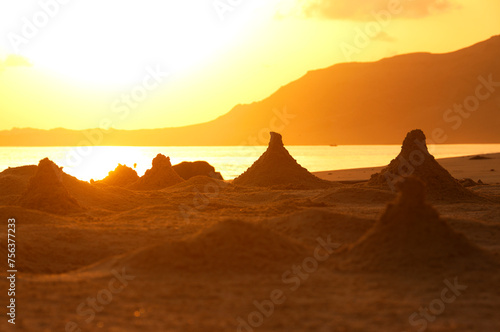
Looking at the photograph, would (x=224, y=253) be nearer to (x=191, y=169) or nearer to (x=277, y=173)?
(x=277, y=173)

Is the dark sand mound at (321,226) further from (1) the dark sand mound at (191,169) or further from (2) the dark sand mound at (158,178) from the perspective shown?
(1) the dark sand mound at (191,169)

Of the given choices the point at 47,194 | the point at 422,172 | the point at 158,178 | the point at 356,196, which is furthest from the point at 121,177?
the point at 422,172

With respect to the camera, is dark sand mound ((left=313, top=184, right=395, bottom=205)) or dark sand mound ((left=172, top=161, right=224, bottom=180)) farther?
dark sand mound ((left=172, top=161, right=224, bottom=180))

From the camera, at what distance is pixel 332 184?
30.2 meters

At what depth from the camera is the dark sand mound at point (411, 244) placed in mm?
9773

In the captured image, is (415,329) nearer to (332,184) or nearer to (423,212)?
(423,212)

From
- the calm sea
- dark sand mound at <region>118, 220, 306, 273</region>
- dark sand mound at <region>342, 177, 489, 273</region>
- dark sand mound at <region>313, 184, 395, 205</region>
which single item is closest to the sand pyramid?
dark sand mound at <region>118, 220, 306, 273</region>

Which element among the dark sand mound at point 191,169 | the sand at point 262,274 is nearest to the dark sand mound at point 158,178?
the dark sand mound at point 191,169

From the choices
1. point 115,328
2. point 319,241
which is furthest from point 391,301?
point 319,241

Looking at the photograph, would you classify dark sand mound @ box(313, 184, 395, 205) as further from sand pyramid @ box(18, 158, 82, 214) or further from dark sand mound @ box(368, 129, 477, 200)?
sand pyramid @ box(18, 158, 82, 214)

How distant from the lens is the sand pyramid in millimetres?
17344

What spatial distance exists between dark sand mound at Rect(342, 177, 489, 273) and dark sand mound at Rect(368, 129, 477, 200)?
33.0 ft

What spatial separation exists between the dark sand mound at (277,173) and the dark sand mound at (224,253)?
1718 cm

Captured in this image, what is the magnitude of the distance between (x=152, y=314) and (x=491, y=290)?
4.99 meters
